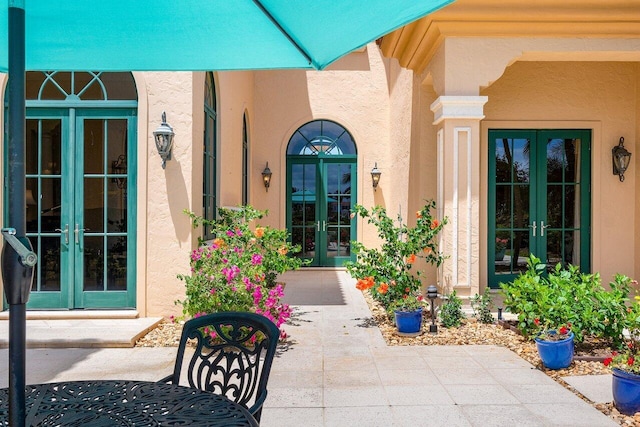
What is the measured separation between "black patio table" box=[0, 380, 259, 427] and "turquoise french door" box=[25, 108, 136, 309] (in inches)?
155

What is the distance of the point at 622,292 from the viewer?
4.41 m

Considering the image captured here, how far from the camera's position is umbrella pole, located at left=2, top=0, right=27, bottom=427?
126cm

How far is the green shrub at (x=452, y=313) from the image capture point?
5534mm

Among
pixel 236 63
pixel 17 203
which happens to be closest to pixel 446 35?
pixel 236 63

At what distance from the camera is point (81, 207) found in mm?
5707

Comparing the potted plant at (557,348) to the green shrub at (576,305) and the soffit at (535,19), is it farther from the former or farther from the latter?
the soffit at (535,19)

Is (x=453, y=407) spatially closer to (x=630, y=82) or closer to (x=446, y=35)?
(x=446, y=35)

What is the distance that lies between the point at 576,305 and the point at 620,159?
350 centimetres

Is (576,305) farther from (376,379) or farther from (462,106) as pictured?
(462,106)

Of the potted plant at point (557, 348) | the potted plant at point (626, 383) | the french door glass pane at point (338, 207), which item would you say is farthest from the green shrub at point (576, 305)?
the french door glass pane at point (338, 207)

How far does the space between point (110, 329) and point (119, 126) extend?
7.33 ft

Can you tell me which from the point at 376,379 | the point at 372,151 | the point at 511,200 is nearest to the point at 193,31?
the point at 376,379

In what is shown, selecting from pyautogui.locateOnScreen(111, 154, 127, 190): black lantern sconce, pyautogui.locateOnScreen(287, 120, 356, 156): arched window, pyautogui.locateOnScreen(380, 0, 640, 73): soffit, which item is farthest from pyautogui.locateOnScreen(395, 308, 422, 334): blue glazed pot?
pyautogui.locateOnScreen(287, 120, 356, 156): arched window

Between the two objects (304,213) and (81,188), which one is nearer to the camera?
(81,188)
